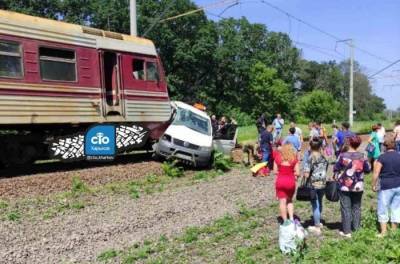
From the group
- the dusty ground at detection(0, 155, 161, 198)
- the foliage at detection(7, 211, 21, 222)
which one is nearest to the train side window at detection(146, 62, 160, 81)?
the dusty ground at detection(0, 155, 161, 198)

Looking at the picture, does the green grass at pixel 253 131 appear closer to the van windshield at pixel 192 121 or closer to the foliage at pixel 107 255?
the van windshield at pixel 192 121

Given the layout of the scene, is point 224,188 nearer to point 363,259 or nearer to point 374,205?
point 374,205

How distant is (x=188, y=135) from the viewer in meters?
16.7

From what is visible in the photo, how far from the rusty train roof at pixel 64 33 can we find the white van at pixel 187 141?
2463 mm

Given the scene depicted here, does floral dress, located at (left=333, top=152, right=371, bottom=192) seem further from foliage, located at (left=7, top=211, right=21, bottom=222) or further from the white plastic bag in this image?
foliage, located at (left=7, top=211, right=21, bottom=222)

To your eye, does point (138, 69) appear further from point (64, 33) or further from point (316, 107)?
point (316, 107)

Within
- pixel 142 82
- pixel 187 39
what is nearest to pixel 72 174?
pixel 142 82

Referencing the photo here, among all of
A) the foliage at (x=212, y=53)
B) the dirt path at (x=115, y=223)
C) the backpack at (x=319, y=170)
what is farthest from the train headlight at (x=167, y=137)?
the foliage at (x=212, y=53)

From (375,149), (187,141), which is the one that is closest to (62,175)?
(187,141)

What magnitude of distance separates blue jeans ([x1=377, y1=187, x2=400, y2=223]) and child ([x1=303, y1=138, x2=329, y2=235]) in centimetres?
95

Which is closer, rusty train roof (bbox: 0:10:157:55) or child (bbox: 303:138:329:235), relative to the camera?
child (bbox: 303:138:329:235)

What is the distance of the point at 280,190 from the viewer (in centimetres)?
888

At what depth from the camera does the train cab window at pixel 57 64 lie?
13.4 m

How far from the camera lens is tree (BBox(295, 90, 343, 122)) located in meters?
94.1
